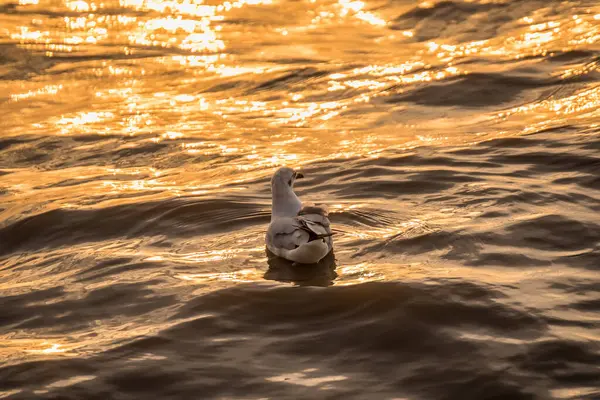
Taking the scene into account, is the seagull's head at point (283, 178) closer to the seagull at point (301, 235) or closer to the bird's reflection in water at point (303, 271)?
the seagull at point (301, 235)

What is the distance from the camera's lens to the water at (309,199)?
6891mm

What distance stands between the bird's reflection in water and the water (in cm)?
3

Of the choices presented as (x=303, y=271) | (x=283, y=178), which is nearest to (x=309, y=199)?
A: (x=283, y=178)

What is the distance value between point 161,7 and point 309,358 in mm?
14140

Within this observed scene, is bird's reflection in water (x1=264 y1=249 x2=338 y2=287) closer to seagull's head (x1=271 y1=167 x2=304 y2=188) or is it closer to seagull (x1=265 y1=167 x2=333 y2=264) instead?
seagull (x1=265 y1=167 x2=333 y2=264)

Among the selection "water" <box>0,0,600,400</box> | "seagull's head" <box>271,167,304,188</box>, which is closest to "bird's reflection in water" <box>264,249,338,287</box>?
"water" <box>0,0,600,400</box>

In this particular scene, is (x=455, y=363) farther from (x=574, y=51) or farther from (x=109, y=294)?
(x=574, y=51)

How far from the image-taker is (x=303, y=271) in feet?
29.1

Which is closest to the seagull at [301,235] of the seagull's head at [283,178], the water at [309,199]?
the water at [309,199]

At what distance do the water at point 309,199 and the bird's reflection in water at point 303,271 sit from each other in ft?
0.10

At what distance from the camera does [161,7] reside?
1984 cm

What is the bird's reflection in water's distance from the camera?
27.8 feet

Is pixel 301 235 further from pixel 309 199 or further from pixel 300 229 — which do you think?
pixel 309 199

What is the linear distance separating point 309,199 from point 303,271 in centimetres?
201
